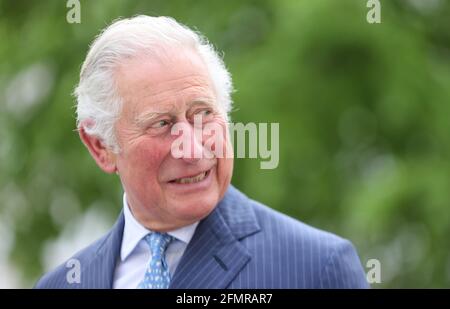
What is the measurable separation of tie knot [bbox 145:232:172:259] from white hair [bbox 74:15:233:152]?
7.3 inches

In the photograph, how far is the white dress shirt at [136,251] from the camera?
70.2 inches

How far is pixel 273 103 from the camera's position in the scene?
327cm

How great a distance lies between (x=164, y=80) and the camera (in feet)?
5.45

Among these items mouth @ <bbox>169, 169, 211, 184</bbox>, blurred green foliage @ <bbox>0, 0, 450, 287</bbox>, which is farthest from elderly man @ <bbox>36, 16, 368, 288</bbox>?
blurred green foliage @ <bbox>0, 0, 450, 287</bbox>

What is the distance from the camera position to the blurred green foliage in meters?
3.30

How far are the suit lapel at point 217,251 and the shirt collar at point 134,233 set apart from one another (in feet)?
0.05

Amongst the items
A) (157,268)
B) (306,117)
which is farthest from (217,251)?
(306,117)

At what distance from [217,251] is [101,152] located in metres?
0.30

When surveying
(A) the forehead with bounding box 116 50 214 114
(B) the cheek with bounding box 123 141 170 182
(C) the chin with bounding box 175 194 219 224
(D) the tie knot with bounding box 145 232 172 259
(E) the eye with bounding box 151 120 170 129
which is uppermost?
(A) the forehead with bounding box 116 50 214 114

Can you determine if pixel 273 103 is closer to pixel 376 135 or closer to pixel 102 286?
pixel 376 135

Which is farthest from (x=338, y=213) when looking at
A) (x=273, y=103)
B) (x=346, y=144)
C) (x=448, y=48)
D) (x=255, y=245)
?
(x=255, y=245)

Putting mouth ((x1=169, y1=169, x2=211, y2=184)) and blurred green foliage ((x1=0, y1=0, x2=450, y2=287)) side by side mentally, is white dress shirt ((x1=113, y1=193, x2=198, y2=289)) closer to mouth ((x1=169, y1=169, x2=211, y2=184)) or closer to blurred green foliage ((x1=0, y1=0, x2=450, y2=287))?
mouth ((x1=169, y1=169, x2=211, y2=184))

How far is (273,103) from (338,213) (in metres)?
0.48

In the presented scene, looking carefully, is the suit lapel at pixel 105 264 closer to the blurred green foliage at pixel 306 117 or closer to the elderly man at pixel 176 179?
the elderly man at pixel 176 179
